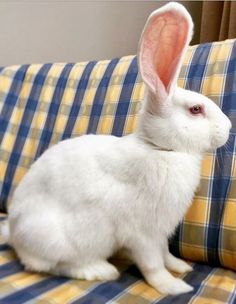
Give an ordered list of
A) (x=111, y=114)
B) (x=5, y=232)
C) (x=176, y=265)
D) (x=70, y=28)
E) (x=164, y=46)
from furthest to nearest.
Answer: (x=70, y=28) → (x=111, y=114) → (x=5, y=232) → (x=176, y=265) → (x=164, y=46)

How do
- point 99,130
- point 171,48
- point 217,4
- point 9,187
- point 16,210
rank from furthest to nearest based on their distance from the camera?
point 217,4 < point 9,187 < point 99,130 < point 16,210 < point 171,48

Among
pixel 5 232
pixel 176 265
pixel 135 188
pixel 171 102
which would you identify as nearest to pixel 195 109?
pixel 171 102

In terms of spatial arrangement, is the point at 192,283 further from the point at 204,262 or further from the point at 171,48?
the point at 171,48

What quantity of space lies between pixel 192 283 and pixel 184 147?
0.91 ft

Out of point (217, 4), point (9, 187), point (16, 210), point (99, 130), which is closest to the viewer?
point (16, 210)

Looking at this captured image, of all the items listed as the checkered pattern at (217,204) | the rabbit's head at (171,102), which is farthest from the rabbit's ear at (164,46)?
the checkered pattern at (217,204)

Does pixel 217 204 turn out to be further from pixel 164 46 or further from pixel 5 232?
pixel 5 232

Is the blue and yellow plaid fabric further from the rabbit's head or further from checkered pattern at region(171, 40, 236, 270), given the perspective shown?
the rabbit's head

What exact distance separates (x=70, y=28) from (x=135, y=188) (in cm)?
116

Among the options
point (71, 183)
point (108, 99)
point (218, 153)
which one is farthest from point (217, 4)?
point (71, 183)

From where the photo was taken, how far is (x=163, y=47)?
2.20 ft

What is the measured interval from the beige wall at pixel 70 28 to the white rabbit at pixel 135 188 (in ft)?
3.27

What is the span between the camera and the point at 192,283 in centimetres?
77

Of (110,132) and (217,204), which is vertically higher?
(110,132)
